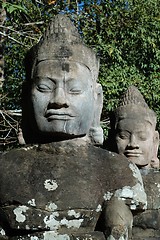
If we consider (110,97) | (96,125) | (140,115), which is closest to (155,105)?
(110,97)

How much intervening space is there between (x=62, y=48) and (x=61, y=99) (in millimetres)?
407

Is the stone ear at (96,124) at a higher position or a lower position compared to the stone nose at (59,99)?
lower

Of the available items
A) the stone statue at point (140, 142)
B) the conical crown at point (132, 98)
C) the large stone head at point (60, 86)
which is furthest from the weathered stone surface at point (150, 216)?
the large stone head at point (60, 86)

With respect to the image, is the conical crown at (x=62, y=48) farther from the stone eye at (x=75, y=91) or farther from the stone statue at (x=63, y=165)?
the stone eye at (x=75, y=91)

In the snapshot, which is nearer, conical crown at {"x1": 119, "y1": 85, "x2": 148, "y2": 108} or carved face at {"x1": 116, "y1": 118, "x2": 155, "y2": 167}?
carved face at {"x1": 116, "y1": 118, "x2": 155, "y2": 167}

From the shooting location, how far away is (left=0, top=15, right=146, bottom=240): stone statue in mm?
3635

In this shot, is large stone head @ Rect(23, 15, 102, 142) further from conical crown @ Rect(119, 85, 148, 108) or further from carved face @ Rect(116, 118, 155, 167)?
conical crown @ Rect(119, 85, 148, 108)

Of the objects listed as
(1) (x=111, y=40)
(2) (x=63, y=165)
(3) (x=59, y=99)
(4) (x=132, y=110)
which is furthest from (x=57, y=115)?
(1) (x=111, y=40)

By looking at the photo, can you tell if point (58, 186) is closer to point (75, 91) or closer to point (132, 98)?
point (75, 91)

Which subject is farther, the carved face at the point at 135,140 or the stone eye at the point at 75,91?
the carved face at the point at 135,140

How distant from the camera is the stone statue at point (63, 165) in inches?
143

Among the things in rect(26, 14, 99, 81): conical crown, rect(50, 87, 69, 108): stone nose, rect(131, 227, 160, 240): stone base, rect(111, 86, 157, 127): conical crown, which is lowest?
rect(131, 227, 160, 240): stone base

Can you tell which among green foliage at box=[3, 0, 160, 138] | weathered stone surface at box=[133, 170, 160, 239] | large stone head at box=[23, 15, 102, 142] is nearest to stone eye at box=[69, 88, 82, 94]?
large stone head at box=[23, 15, 102, 142]

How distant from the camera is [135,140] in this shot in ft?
18.7
